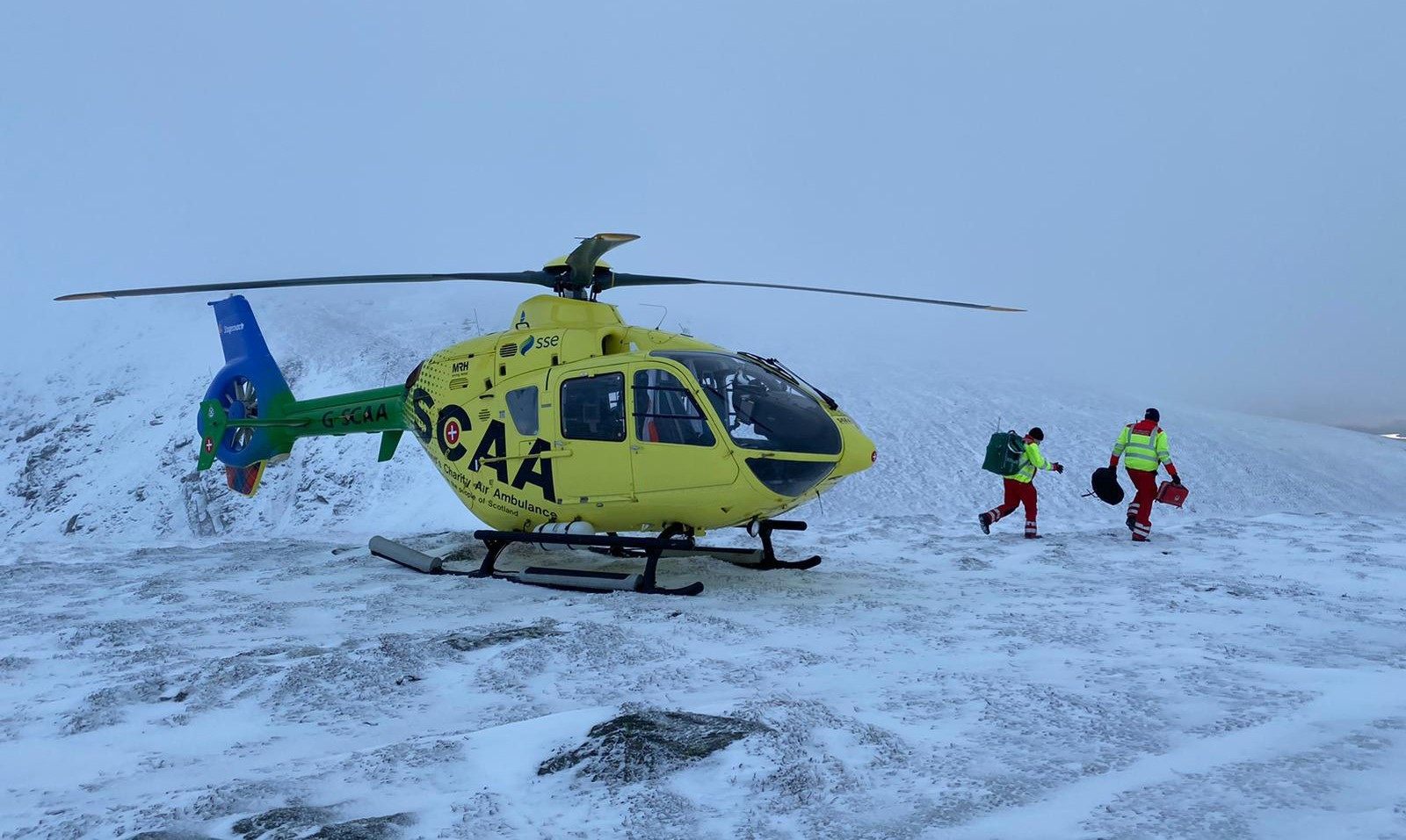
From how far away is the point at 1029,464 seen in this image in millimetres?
10336

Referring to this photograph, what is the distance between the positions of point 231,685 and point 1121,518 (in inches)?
528

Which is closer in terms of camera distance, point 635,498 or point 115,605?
point 115,605

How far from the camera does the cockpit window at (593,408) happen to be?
24.2ft

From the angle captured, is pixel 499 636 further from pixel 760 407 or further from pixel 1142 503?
pixel 1142 503

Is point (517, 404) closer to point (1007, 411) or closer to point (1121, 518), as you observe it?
point (1121, 518)

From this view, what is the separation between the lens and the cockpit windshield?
271 inches

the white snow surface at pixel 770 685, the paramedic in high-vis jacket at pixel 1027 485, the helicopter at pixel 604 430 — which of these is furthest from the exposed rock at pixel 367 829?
the paramedic in high-vis jacket at pixel 1027 485

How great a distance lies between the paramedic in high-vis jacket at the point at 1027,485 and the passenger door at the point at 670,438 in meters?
4.97

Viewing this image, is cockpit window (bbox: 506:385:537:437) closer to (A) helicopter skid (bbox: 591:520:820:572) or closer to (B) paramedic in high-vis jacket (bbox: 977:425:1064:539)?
(A) helicopter skid (bbox: 591:520:820:572)

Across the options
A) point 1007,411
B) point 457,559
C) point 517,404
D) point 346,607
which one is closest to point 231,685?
point 346,607

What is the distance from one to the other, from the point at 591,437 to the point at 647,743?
4595 mm

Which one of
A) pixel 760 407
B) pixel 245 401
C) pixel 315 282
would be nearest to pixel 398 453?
pixel 245 401

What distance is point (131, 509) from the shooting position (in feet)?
71.0

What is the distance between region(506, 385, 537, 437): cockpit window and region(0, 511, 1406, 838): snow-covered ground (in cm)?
150
